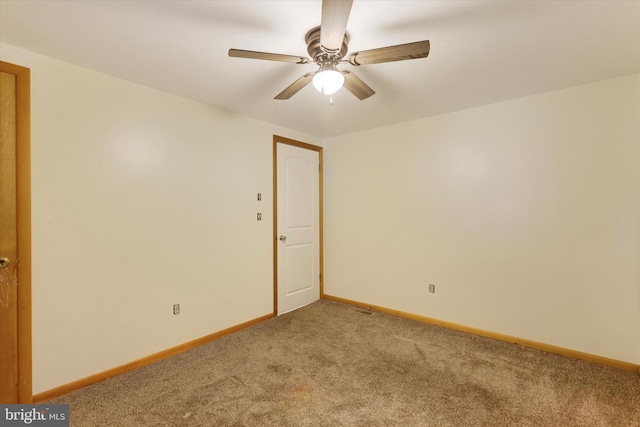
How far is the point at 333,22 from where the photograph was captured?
1259 millimetres

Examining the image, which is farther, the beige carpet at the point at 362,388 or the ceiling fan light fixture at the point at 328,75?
the beige carpet at the point at 362,388

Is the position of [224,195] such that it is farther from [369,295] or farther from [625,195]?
[625,195]

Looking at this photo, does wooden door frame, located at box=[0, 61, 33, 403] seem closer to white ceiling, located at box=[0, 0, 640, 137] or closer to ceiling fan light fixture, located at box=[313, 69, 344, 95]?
white ceiling, located at box=[0, 0, 640, 137]

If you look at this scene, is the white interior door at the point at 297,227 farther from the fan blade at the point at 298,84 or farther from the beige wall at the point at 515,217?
the fan blade at the point at 298,84

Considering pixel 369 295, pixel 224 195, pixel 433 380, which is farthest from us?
pixel 369 295

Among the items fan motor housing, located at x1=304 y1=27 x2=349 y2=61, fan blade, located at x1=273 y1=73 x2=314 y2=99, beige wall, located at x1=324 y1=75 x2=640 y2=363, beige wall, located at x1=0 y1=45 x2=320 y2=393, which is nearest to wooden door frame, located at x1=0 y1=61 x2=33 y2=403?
beige wall, located at x1=0 y1=45 x2=320 y2=393

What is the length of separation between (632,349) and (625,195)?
4.11 feet

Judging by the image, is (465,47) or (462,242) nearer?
(465,47)

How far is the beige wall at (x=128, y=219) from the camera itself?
2.01m

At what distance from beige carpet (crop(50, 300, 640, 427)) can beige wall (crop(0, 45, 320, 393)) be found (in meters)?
0.32

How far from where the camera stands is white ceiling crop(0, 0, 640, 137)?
152 cm

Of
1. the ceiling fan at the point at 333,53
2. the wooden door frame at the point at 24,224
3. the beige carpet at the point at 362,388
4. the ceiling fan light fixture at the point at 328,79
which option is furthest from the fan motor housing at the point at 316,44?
the beige carpet at the point at 362,388

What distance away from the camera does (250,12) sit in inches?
60.6

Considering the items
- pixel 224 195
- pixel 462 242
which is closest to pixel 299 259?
pixel 224 195
